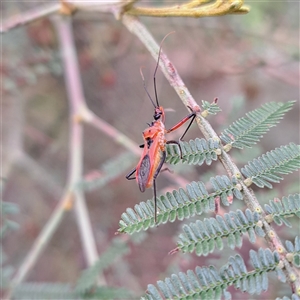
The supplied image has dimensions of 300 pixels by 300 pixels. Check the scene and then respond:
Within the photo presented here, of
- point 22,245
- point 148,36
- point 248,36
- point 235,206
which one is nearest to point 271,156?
point 148,36

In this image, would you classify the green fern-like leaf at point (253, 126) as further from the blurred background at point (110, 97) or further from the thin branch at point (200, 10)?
the blurred background at point (110, 97)

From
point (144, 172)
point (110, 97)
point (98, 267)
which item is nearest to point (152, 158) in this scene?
point (144, 172)

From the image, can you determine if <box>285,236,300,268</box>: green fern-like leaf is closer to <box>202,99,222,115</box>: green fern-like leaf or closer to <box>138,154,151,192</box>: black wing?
<box>202,99,222,115</box>: green fern-like leaf

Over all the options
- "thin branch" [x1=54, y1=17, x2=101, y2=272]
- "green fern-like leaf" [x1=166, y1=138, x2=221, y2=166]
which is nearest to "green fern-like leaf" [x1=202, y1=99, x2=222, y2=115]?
"green fern-like leaf" [x1=166, y1=138, x2=221, y2=166]

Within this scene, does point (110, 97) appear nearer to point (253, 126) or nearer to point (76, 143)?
point (76, 143)

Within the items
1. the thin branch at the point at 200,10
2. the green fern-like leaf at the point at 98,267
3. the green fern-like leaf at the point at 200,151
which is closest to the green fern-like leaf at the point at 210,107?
the green fern-like leaf at the point at 200,151
